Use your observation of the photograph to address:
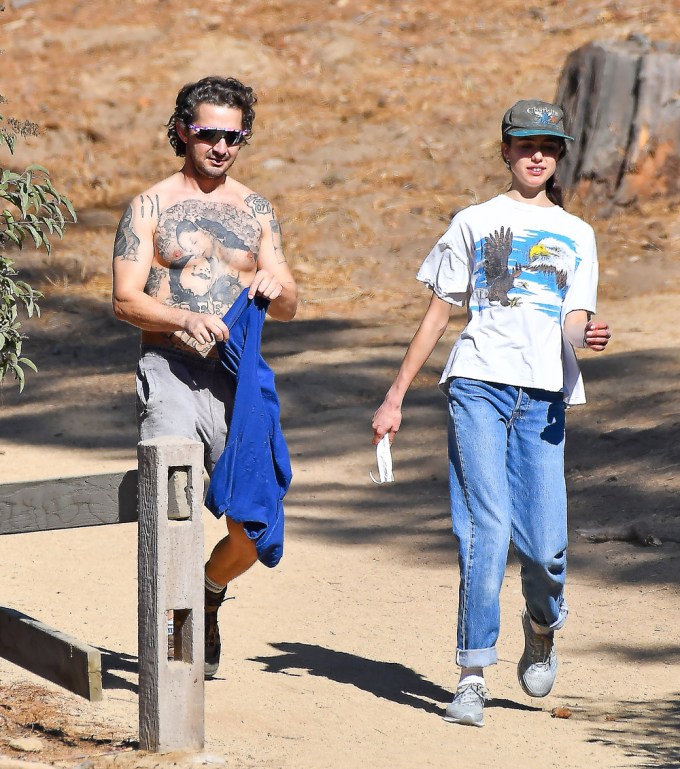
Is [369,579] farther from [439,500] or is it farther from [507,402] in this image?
[507,402]

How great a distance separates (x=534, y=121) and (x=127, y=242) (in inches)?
57.9

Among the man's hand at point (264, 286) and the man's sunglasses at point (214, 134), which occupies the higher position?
the man's sunglasses at point (214, 134)

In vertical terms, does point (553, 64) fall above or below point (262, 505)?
above

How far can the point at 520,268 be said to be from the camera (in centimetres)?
471

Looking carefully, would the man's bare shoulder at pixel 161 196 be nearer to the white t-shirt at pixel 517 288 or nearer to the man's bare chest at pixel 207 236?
the man's bare chest at pixel 207 236

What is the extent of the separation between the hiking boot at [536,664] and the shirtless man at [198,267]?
1.06m

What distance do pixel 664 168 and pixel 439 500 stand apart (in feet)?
23.1

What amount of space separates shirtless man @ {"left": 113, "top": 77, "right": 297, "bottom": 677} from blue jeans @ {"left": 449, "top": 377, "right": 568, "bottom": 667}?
2.55 ft

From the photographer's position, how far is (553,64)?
17.8 metres

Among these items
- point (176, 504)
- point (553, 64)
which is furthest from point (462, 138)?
point (176, 504)

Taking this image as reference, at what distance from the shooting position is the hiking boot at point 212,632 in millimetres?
5129

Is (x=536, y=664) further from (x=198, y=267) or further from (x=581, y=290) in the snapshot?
(x=198, y=267)

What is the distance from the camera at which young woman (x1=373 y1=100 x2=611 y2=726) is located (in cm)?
468

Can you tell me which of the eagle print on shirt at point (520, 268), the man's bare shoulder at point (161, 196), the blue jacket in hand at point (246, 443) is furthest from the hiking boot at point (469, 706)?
the man's bare shoulder at point (161, 196)
